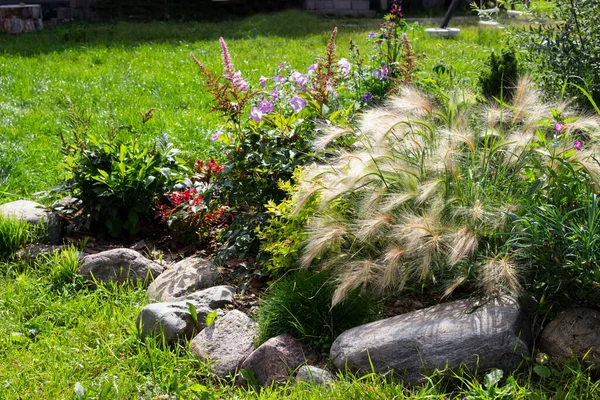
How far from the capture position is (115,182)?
16.5 feet

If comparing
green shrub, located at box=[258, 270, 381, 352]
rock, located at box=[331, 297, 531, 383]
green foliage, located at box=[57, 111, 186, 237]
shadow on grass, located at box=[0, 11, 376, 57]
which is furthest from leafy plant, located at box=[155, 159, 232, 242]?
shadow on grass, located at box=[0, 11, 376, 57]

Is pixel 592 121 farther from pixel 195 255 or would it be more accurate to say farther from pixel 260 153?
pixel 195 255

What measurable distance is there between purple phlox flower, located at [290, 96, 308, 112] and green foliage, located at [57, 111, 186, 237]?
0.91 m

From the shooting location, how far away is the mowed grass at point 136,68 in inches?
267

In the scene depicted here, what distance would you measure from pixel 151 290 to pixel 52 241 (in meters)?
1.08

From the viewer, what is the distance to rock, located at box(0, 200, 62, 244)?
5125 mm

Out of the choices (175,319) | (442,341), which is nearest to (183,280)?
(175,319)

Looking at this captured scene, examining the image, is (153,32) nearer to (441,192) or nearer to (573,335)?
(441,192)

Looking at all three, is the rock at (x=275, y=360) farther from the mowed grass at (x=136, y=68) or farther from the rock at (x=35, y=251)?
the mowed grass at (x=136, y=68)

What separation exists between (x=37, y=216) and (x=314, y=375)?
2660 millimetres

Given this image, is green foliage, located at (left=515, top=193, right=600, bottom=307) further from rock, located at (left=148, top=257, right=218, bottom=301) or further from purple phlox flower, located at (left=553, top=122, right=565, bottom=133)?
rock, located at (left=148, top=257, right=218, bottom=301)

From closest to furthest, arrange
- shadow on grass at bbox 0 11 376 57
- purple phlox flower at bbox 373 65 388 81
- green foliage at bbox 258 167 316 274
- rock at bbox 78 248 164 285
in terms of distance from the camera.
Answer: green foliage at bbox 258 167 316 274, rock at bbox 78 248 164 285, purple phlox flower at bbox 373 65 388 81, shadow on grass at bbox 0 11 376 57

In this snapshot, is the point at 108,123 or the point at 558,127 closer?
the point at 558,127

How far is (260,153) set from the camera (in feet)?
15.0
